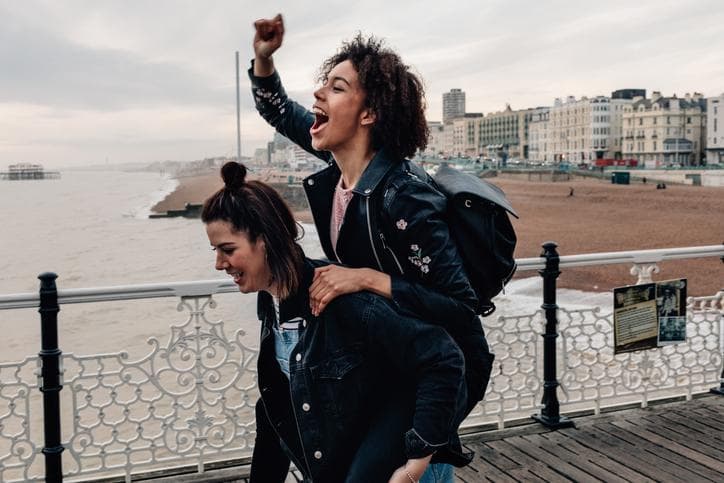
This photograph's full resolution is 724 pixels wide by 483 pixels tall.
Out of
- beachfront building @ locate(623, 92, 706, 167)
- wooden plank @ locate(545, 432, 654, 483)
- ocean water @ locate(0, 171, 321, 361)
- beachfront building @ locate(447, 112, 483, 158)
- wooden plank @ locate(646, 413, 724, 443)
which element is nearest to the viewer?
wooden plank @ locate(545, 432, 654, 483)

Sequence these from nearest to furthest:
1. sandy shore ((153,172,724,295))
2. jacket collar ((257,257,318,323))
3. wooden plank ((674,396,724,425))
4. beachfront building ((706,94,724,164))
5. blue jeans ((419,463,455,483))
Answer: jacket collar ((257,257,318,323)), blue jeans ((419,463,455,483)), wooden plank ((674,396,724,425)), sandy shore ((153,172,724,295)), beachfront building ((706,94,724,164))

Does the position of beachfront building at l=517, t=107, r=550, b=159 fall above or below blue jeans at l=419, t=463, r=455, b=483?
above

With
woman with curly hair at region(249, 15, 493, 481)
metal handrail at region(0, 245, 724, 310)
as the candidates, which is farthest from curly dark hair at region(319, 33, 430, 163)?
metal handrail at region(0, 245, 724, 310)

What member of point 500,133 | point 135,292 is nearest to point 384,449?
point 135,292

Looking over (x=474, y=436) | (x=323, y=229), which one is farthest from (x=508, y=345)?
(x=323, y=229)

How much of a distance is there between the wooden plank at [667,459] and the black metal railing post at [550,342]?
0.30 metres

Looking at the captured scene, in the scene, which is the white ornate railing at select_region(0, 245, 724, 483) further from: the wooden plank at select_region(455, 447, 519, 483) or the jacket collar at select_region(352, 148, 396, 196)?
the jacket collar at select_region(352, 148, 396, 196)

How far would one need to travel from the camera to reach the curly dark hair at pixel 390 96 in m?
1.82

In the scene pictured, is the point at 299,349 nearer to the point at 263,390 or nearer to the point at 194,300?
the point at 263,390

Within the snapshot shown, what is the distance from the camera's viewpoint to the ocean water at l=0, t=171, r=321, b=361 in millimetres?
15859

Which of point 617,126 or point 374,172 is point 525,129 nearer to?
point 617,126

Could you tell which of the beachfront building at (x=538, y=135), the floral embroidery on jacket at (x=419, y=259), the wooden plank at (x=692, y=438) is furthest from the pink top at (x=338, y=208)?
the beachfront building at (x=538, y=135)

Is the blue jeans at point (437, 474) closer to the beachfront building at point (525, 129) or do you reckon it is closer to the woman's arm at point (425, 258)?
the woman's arm at point (425, 258)

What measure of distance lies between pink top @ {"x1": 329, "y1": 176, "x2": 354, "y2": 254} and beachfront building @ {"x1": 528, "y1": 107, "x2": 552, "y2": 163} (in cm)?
12649
